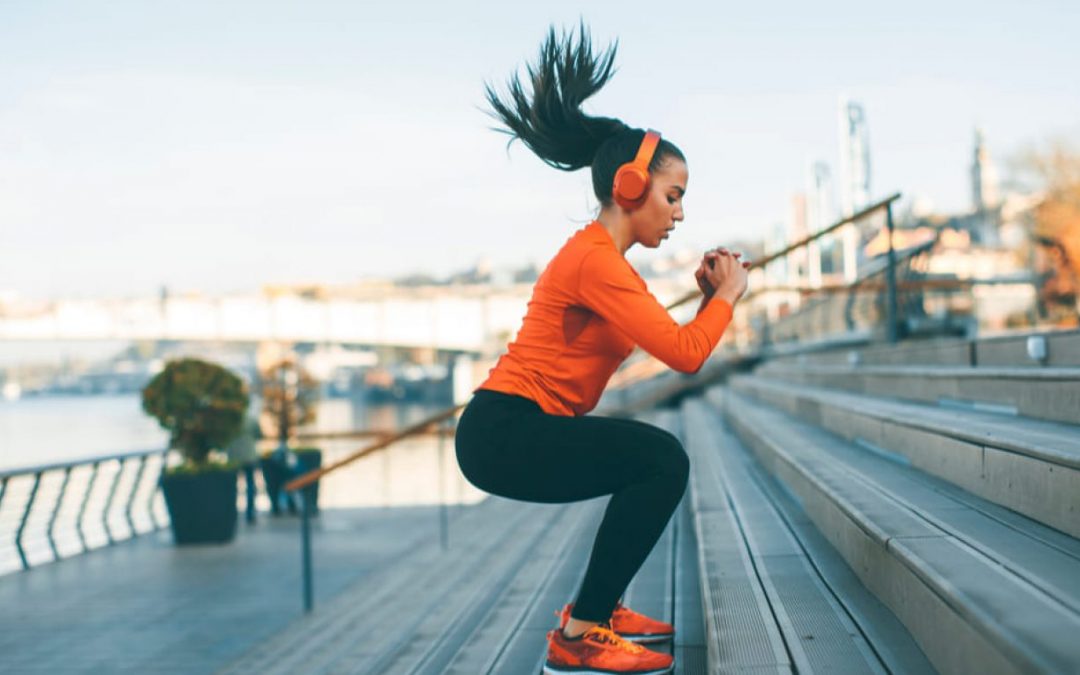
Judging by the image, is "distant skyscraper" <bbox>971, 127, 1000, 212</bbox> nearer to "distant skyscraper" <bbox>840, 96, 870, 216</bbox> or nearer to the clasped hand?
"distant skyscraper" <bbox>840, 96, 870, 216</bbox>

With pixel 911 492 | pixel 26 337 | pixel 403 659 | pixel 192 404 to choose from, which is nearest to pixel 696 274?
pixel 911 492

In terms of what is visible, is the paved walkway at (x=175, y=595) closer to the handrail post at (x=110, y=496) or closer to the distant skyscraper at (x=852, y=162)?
the handrail post at (x=110, y=496)

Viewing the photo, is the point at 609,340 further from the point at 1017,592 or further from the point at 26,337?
the point at 26,337

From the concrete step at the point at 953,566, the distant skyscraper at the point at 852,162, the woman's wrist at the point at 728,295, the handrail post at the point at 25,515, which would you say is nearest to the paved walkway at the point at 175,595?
the handrail post at the point at 25,515

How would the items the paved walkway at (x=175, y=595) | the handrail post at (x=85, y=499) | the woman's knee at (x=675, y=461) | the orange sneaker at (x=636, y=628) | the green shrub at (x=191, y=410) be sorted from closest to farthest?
the woman's knee at (x=675, y=461)
the orange sneaker at (x=636, y=628)
the paved walkway at (x=175, y=595)
the green shrub at (x=191, y=410)
the handrail post at (x=85, y=499)

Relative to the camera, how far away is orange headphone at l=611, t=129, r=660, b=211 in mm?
2232

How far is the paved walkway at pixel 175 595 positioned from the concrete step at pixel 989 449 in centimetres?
303

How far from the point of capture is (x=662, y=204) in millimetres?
2283

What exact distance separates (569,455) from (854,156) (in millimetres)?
21657

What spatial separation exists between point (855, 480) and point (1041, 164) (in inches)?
1097

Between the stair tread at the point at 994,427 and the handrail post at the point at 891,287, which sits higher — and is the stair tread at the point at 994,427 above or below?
below

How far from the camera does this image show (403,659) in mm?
3291

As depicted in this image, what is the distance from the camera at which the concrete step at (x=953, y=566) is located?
1.44 metres

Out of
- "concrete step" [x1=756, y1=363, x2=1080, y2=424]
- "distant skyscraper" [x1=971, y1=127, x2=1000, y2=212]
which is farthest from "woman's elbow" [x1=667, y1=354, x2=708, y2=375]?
"distant skyscraper" [x1=971, y1=127, x2=1000, y2=212]
